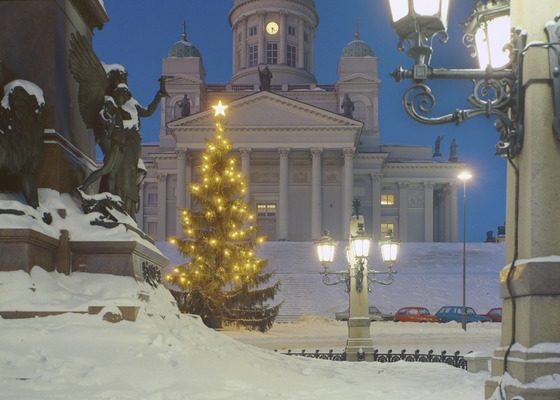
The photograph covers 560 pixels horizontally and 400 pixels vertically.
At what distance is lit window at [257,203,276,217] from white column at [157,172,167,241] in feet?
29.1

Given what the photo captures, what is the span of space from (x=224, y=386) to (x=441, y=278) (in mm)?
45444

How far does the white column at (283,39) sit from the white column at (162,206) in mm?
20086

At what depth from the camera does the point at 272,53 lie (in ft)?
286

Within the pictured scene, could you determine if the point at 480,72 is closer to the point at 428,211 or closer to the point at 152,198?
the point at 428,211

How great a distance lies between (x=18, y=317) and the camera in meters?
7.68

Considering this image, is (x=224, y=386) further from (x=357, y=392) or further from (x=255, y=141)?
(x=255, y=141)

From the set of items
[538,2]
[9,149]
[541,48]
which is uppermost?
[538,2]

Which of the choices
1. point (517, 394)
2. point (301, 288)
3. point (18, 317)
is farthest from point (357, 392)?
point (301, 288)

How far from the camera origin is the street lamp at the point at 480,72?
570cm

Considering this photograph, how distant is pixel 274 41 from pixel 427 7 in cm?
8319

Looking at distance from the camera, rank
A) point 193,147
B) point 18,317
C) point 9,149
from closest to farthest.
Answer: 1. point 18,317
2. point 9,149
3. point 193,147

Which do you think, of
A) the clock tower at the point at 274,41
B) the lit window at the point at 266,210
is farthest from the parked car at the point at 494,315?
the clock tower at the point at 274,41

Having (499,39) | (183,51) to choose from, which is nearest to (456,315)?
(499,39)

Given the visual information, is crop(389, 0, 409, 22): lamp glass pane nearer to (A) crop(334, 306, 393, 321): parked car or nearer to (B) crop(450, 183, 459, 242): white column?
(A) crop(334, 306, 393, 321): parked car
